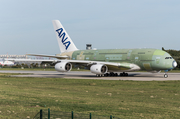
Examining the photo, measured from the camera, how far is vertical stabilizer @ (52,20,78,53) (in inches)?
1988

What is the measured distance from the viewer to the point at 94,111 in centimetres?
1231

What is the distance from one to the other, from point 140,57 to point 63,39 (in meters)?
17.4

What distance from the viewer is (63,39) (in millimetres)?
50562

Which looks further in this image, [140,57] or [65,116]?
[140,57]

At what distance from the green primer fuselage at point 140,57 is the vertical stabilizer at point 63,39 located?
18.5 ft

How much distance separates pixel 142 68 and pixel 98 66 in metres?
7.16

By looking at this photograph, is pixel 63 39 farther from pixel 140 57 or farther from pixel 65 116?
pixel 65 116

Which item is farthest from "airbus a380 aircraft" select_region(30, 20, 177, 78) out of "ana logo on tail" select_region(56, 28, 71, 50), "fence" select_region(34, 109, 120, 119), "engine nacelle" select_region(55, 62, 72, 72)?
"fence" select_region(34, 109, 120, 119)

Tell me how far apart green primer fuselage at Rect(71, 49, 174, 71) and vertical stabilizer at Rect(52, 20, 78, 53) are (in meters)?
5.63

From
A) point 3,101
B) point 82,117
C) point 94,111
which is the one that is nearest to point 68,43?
point 3,101

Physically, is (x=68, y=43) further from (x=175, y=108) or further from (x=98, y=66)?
(x=175, y=108)

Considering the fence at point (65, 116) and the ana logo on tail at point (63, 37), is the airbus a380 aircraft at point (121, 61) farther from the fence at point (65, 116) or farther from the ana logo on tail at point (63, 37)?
the fence at point (65, 116)

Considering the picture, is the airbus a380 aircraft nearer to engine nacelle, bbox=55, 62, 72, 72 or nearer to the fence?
engine nacelle, bbox=55, 62, 72, 72

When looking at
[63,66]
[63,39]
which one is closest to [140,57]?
[63,66]
